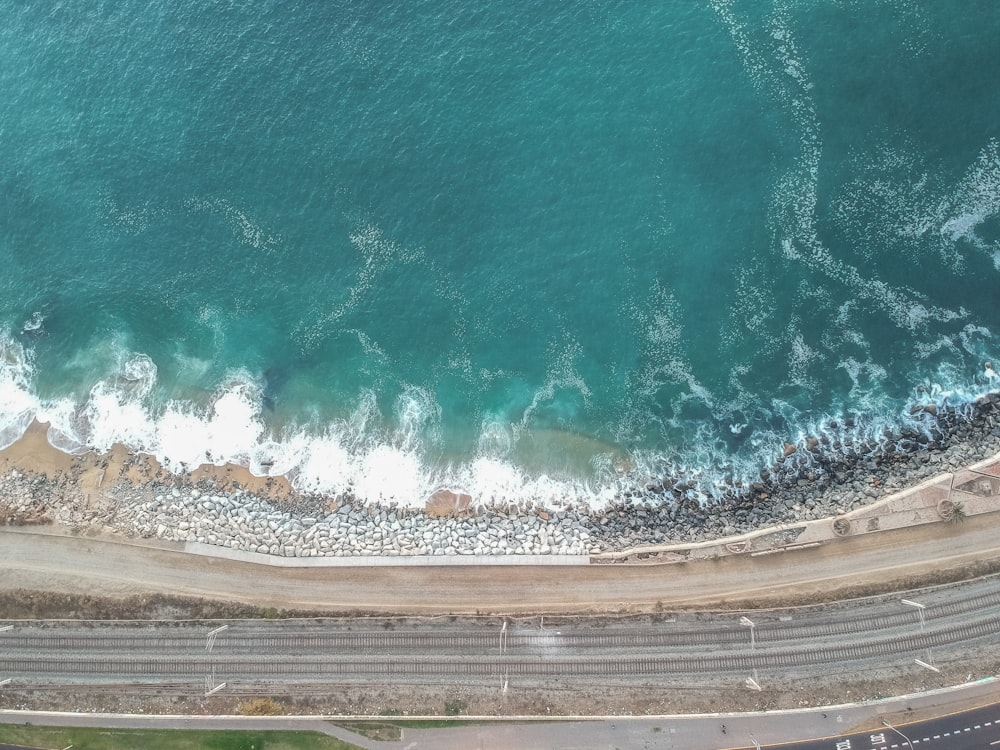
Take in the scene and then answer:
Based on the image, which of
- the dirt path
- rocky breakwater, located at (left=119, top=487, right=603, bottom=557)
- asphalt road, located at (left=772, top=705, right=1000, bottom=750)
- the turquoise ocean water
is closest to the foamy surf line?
the turquoise ocean water

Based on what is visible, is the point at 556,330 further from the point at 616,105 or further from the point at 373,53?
the point at 373,53

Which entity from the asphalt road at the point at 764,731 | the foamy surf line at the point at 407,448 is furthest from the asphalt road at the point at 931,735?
the foamy surf line at the point at 407,448

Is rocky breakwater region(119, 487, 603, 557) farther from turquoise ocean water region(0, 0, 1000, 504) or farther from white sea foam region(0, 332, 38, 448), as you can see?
white sea foam region(0, 332, 38, 448)

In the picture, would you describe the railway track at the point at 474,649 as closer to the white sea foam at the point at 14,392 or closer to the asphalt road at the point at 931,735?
the asphalt road at the point at 931,735

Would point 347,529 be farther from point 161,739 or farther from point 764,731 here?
point 764,731

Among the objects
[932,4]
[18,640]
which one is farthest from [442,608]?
[932,4]

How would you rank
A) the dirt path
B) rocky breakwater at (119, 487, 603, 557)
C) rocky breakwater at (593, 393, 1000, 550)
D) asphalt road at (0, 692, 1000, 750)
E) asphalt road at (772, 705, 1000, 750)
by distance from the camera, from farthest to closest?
rocky breakwater at (119, 487, 603, 557) < rocky breakwater at (593, 393, 1000, 550) < the dirt path < asphalt road at (0, 692, 1000, 750) < asphalt road at (772, 705, 1000, 750)
